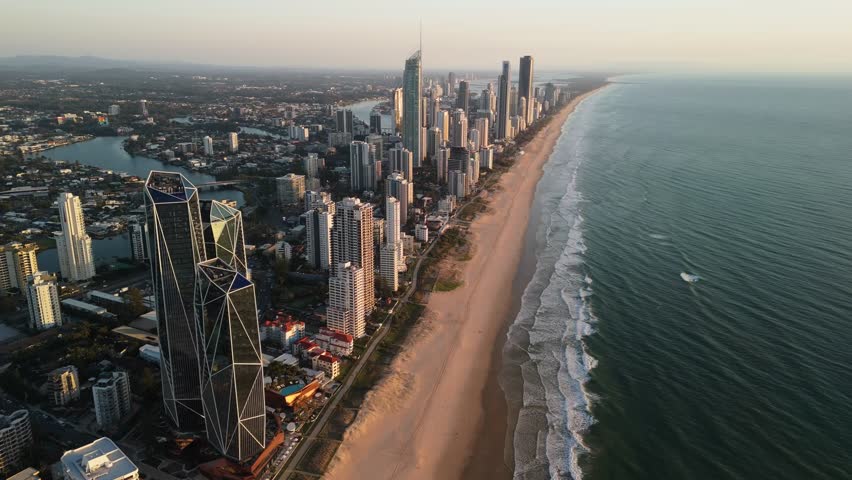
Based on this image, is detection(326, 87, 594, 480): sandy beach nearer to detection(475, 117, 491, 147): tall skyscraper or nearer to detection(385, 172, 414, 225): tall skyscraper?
detection(385, 172, 414, 225): tall skyscraper

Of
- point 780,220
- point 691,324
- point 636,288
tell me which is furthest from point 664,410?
point 780,220

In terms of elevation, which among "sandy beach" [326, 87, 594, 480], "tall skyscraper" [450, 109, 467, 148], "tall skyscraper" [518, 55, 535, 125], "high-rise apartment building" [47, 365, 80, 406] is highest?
"tall skyscraper" [518, 55, 535, 125]

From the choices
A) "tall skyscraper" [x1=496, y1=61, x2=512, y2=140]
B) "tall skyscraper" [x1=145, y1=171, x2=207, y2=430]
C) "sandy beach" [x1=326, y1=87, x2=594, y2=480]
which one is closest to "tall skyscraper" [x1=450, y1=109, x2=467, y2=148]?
"tall skyscraper" [x1=496, y1=61, x2=512, y2=140]

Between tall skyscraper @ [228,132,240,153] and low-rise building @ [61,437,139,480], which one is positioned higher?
tall skyscraper @ [228,132,240,153]

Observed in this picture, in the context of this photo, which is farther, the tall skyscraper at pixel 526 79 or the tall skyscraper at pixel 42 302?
the tall skyscraper at pixel 526 79

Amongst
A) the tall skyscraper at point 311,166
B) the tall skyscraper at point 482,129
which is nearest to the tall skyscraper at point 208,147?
the tall skyscraper at point 311,166

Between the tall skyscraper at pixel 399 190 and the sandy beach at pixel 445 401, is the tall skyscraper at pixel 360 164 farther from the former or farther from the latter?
the sandy beach at pixel 445 401
